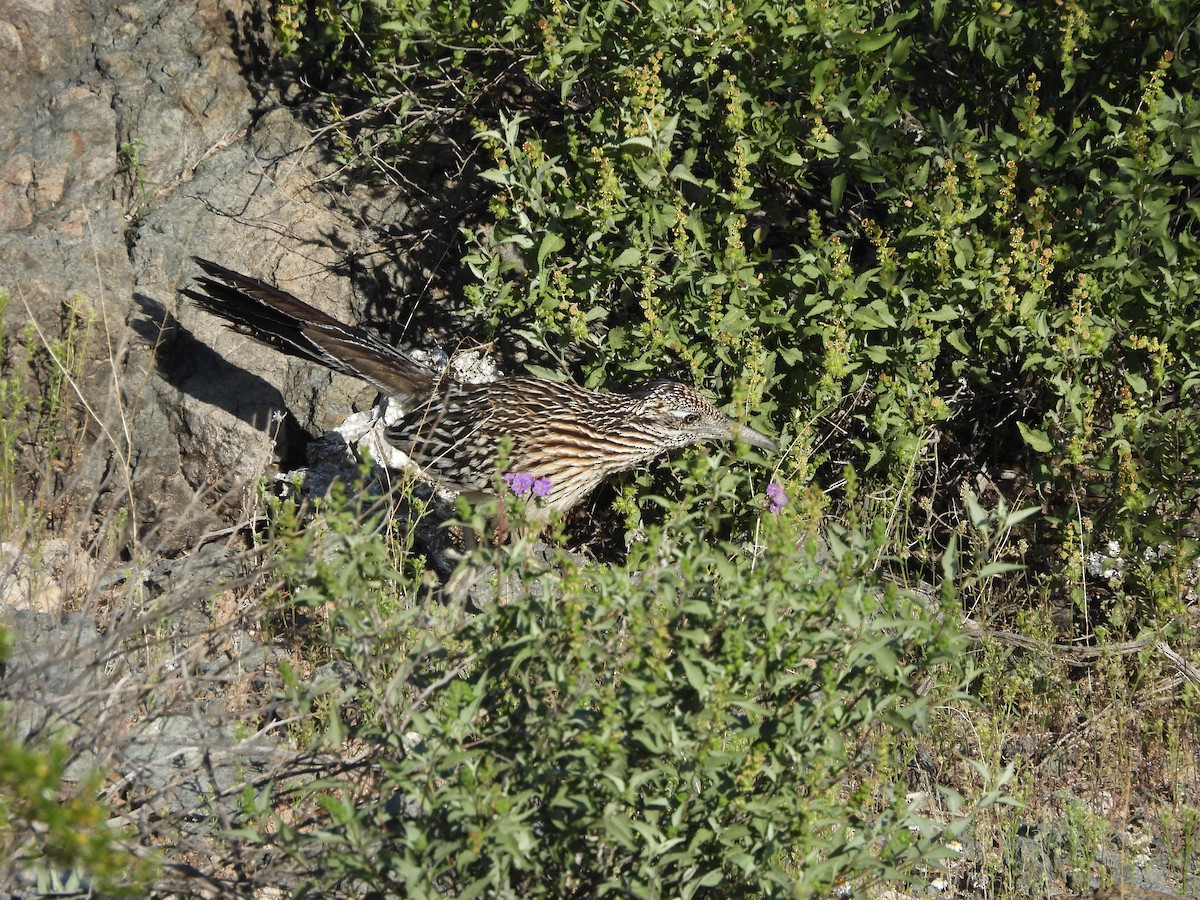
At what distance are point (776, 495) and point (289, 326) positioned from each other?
2692 mm

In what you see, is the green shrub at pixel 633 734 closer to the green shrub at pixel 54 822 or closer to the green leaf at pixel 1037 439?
the green shrub at pixel 54 822

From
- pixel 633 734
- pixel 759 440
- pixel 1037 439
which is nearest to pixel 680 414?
pixel 759 440

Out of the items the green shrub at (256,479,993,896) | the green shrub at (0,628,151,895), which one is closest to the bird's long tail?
the green shrub at (256,479,993,896)

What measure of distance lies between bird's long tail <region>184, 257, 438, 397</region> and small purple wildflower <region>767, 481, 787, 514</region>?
2.13 metres

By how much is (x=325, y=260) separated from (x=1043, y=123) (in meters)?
4.14

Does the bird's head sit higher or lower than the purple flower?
higher

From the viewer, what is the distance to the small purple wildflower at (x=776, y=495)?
17.6 ft

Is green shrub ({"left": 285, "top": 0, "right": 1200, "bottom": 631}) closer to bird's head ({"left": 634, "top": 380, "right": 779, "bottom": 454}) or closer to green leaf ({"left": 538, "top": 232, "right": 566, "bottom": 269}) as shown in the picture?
green leaf ({"left": 538, "top": 232, "right": 566, "bottom": 269})

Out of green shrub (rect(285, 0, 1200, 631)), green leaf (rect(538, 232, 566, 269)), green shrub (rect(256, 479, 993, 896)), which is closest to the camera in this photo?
green shrub (rect(256, 479, 993, 896))

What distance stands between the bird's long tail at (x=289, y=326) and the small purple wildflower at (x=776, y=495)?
7.00ft

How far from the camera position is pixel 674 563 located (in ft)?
14.9

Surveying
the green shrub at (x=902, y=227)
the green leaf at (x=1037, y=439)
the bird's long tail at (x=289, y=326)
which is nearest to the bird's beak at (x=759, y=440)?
the green shrub at (x=902, y=227)

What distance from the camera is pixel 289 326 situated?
6336mm

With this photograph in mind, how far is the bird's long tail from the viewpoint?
247 inches
